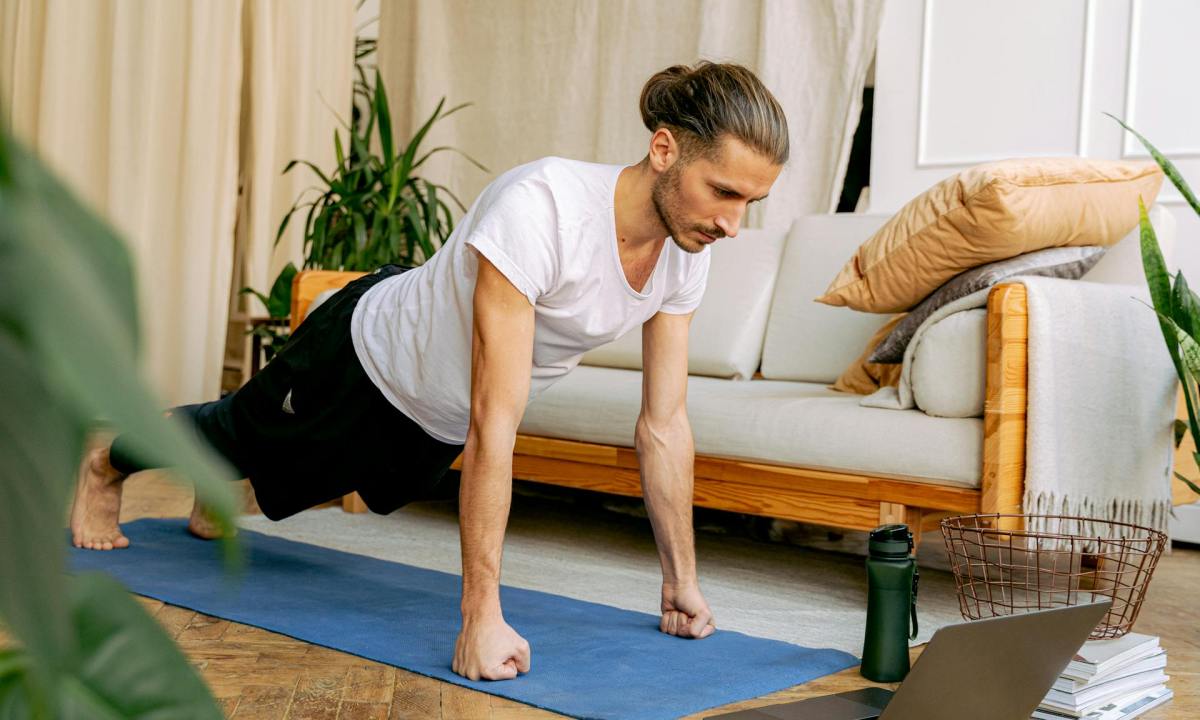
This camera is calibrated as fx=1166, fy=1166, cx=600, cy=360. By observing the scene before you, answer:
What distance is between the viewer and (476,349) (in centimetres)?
177

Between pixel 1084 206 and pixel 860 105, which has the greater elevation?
pixel 860 105

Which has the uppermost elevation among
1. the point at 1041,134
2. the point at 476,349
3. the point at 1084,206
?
the point at 1041,134

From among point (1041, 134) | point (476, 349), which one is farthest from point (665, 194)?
point (1041, 134)

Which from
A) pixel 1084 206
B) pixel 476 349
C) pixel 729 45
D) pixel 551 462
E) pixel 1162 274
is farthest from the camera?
pixel 729 45

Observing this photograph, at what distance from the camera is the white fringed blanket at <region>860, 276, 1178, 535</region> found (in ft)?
6.94

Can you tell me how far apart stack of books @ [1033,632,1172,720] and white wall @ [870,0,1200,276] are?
1.75 metres

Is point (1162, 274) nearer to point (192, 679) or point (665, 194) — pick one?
point (665, 194)

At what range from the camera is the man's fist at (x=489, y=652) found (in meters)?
1.66

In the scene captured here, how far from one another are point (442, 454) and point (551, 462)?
2.21ft

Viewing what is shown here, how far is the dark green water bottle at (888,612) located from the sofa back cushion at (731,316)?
1.42 metres

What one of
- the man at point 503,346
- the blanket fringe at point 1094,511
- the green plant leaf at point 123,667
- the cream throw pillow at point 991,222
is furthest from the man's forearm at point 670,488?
the green plant leaf at point 123,667

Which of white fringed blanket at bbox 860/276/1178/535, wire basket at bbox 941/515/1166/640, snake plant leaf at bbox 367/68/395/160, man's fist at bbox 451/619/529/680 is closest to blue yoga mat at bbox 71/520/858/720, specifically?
man's fist at bbox 451/619/529/680

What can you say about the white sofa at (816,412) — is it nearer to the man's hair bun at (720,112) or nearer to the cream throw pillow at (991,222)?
the cream throw pillow at (991,222)

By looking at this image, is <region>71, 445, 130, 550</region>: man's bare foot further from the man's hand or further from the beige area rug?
the man's hand
